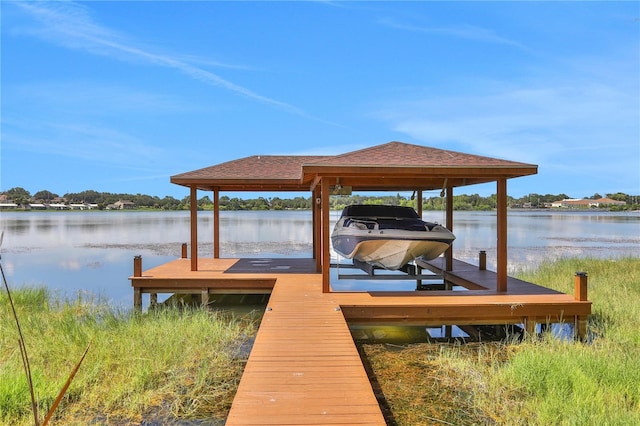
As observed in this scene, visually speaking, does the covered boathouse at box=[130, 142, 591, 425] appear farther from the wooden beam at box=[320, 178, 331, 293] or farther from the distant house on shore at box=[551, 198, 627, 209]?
the distant house on shore at box=[551, 198, 627, 209]

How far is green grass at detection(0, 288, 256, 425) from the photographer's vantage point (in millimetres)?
5102

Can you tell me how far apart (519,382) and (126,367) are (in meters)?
4.97

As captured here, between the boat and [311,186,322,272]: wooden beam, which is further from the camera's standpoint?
[311,186,322,272]: wooden beam

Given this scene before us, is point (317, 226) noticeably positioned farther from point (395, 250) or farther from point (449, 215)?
point (395, 250)

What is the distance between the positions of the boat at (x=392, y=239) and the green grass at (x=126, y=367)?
9.50 ft

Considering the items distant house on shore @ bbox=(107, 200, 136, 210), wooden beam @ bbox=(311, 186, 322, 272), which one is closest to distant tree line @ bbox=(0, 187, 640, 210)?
distant house on shore @ bbox=(107, 200, 136, 210)

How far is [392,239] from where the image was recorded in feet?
30.5

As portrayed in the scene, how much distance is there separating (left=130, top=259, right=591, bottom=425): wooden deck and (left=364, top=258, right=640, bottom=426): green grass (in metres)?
0.61

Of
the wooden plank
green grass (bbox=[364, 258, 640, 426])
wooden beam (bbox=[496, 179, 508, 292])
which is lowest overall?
green grass (bbox=[364, 258, 640, 426])

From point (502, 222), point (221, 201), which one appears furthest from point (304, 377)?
point (221, 201)

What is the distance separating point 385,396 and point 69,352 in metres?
4.57

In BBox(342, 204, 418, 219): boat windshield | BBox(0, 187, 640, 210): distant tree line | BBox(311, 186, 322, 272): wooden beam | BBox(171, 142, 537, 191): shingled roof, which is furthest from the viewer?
BBox(0, 187, 640, 210): distant tree line

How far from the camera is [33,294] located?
10906 mm

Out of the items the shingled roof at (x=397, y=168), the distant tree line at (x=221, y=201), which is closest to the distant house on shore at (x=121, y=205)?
the distant tree line at (x=221, y=201)
